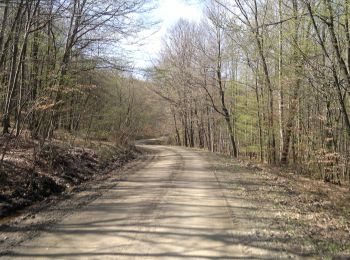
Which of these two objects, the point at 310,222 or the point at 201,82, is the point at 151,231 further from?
Answer: the point at 201,82

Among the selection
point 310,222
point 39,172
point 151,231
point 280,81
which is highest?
point 280,81

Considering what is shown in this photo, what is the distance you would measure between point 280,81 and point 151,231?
1533 cm

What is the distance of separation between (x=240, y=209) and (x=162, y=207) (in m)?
1.76

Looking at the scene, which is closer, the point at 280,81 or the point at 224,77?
the point at 280,81

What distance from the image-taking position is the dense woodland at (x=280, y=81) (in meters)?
14.8

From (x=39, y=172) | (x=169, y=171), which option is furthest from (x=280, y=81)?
(x=39, y=172)

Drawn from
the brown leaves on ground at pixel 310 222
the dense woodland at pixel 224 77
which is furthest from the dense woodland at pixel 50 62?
the brown leaves on ground at pixel 310 222

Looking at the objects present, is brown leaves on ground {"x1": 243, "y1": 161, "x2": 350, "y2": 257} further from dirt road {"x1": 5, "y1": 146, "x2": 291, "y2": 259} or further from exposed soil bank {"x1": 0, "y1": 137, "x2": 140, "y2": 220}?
exposed soil bank {"x1": 0, "y1": 137, "x2": 140, "y2": 220}

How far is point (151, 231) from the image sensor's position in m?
6.95

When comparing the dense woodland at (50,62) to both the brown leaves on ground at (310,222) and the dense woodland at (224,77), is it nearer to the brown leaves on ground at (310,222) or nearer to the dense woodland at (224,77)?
the dense woodland at (224,77)

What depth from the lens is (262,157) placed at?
2975cm

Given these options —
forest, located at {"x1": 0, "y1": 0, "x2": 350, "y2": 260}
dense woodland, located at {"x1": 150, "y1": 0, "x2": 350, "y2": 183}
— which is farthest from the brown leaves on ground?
dense woodland, located at {"x1": 150, "y1": 0, "x2": 350, "y2": 183}

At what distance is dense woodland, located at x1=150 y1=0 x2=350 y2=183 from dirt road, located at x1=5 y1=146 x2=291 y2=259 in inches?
273

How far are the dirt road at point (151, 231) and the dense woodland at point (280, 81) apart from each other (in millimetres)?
6945
